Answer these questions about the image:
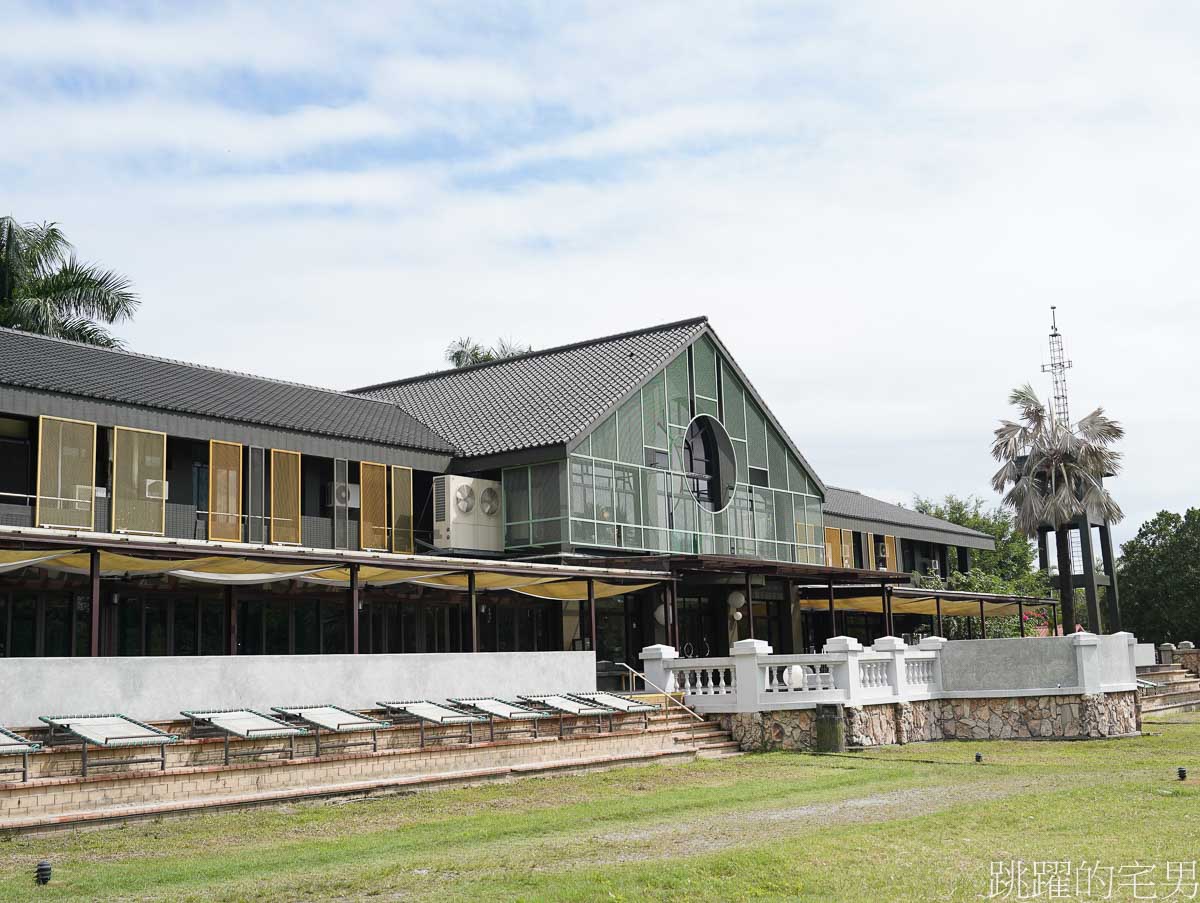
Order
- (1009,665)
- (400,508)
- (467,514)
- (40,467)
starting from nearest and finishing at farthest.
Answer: (40,467), (1009,665), (400,508), (467,514)

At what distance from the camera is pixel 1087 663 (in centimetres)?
2538

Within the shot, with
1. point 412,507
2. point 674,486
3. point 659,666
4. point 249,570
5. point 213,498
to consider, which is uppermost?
point 674,486

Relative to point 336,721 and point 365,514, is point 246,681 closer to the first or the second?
point 336,721

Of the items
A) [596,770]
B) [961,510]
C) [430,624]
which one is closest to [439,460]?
[430,624]

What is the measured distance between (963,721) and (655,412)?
11698 millimetres

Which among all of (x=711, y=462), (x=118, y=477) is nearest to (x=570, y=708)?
(x=118, y=477)

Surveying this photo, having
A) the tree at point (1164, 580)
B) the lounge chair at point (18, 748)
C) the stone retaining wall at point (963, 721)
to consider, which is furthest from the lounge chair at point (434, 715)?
the tree at point (1164, 580)

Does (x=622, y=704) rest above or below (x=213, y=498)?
below

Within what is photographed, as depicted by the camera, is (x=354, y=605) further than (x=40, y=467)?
No

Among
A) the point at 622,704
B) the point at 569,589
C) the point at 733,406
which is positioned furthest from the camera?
the point at 733,406

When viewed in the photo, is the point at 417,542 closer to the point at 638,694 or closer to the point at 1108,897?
the point at 638,694

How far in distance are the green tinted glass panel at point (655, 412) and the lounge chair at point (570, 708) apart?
12.6 meters

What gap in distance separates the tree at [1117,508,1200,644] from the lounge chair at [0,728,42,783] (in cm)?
5580

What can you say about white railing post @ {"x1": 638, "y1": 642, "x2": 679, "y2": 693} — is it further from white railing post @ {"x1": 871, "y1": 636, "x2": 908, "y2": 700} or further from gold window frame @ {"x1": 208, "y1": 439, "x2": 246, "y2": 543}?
gold window frame @ {"x1": 208, "y1": 439, "x2": 246, "y2": 543}
